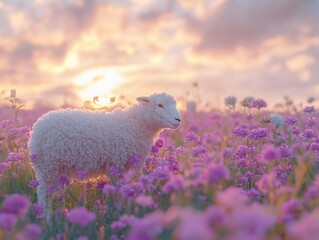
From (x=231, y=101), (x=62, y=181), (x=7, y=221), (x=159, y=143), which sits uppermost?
(x=231, y=101)

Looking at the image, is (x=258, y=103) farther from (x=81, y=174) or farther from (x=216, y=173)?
(x=216, y=173)

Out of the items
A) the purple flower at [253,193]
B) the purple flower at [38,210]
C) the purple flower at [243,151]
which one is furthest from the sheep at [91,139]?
the purple flower at [253,193]

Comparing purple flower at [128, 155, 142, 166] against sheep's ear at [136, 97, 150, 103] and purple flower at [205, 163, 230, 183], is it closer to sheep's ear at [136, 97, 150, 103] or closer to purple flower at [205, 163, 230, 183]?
sheep's ear at [136, 97, 150, 103]

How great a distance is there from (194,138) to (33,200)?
200 centimetres

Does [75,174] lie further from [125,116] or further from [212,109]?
[212,109]

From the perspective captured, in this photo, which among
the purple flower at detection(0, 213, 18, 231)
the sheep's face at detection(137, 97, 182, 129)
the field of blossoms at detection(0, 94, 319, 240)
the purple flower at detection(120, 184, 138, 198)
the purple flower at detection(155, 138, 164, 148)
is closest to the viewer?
the field of blossoms at detection(0, 94, 319, 240)

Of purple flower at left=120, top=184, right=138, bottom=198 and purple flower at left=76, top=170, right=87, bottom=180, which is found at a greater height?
purple flower at left=76, top=170, right=87, bottom=180

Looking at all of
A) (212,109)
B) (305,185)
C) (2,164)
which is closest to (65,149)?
(2,164)

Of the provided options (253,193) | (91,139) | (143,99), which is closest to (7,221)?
(253,193)

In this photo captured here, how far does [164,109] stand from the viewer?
224 inches

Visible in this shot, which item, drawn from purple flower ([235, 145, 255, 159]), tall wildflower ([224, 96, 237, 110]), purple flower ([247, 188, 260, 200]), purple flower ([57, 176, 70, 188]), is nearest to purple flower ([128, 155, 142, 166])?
purple flower ([57, 176, 70, 188])

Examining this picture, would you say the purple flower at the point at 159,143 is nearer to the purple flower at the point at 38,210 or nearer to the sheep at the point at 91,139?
the sheep at the point at 91,139

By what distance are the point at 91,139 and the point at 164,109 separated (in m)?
1.00

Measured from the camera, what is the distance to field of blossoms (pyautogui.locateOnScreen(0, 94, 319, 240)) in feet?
5.47
